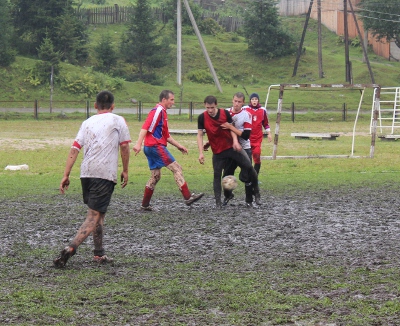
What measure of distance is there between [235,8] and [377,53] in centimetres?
2179

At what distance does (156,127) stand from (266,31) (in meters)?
53.2

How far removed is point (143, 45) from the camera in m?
54.7

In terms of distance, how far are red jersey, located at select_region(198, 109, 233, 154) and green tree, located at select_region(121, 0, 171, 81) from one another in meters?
43.0

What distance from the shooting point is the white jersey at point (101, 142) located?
790 centimetres

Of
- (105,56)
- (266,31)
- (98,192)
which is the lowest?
(98,192)

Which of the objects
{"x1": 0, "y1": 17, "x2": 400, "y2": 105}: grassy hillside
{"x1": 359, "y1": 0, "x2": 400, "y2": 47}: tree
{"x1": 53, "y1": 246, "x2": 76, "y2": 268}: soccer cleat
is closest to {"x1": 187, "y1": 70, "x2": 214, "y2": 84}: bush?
{"x1": 0, "y1": 17, "x2": 400, "y2": 105}: grassy hillside

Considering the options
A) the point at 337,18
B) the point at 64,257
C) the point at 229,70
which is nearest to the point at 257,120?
the point at 64,257

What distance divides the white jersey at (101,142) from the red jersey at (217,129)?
402 cm

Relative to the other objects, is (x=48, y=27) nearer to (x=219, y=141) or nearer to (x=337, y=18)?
(x=337, y=18)

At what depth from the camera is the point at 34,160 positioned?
66.9 feet

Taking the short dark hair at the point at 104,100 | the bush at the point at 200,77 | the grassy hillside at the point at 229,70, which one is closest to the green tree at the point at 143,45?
the grassy hillside at the point at 229,70

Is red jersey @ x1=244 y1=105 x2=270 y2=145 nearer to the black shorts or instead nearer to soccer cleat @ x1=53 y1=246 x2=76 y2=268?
the black shorts

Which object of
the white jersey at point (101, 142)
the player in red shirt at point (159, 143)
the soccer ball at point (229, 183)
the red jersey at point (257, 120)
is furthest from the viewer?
the red jersey at point (257, 120)

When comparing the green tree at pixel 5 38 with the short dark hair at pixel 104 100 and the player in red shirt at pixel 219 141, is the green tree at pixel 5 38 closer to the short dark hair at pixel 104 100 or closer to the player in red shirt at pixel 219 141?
the player in red shirt at pixel 219 141
